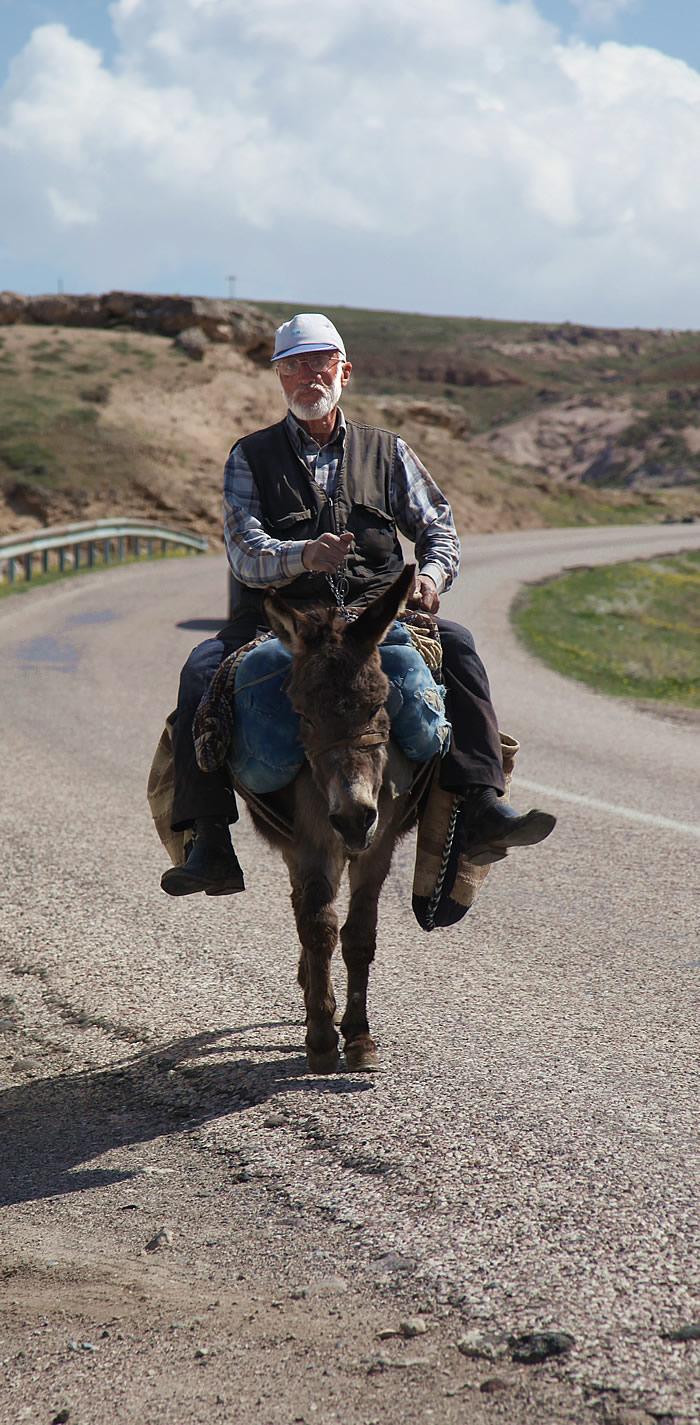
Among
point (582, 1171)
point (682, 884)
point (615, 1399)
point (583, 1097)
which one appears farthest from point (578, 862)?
point (615, 1399)

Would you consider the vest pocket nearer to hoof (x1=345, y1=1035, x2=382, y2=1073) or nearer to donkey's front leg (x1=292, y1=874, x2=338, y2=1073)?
donkey's front leg (x1=292, y1=874, x2=338, y2=1073)

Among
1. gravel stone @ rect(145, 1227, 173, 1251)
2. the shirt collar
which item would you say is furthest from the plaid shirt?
gravel stone @ rect(145, 1227, 173, 1251)

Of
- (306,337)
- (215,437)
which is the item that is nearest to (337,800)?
(306,337)

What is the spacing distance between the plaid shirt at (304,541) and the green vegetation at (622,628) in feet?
32.9

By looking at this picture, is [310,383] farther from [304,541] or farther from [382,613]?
[382,613]

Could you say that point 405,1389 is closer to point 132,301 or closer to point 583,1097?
point 583,1097

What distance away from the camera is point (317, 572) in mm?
4246

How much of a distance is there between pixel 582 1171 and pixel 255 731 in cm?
171

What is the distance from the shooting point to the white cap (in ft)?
14.3

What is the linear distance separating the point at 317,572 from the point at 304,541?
0.14 m

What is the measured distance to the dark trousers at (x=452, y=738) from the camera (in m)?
4.35

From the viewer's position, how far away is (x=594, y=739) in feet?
36.7

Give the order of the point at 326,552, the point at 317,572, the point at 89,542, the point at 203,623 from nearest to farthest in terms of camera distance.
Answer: the point at 326,552, the point at 317,572, the point at 203,623, the point at 89,542

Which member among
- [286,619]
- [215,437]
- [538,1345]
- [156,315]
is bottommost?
[538,1345]
